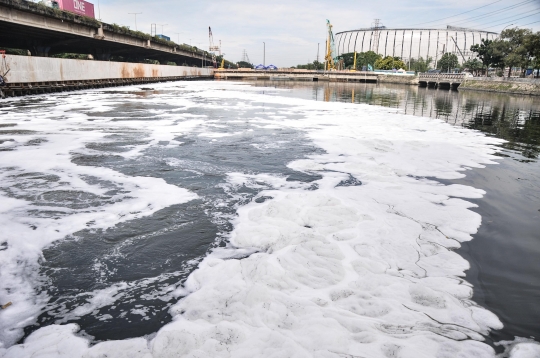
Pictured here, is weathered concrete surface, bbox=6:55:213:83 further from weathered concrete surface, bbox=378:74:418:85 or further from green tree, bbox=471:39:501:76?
green tree, bbox=471:39:501:76

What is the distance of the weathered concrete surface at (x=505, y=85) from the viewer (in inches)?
1777

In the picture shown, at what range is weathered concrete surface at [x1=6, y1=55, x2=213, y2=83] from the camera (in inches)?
928

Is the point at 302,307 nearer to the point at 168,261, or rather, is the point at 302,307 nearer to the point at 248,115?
the point at 168,261

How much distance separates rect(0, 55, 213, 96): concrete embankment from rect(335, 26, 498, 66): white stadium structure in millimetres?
158632

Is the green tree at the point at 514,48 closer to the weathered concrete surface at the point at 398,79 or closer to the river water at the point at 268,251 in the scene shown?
the weathered concrete surface at the point at 398,79

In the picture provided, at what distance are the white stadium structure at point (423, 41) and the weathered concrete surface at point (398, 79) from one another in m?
90.4

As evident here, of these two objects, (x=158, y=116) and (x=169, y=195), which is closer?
(x=169, y=195)

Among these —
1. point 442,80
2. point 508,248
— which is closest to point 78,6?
point 508,248

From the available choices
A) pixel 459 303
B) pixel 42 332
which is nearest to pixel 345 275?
pixel 459 303

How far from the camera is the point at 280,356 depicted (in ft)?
9.52

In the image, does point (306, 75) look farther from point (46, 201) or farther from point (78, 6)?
point (46, 201)

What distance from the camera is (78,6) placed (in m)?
43.1

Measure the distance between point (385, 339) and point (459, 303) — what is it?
109 centimetres

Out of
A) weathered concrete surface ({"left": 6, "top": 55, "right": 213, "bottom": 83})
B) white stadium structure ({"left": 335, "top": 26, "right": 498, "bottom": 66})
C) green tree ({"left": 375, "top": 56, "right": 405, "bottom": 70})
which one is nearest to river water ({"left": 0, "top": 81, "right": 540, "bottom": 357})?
weathered concrete surface ({"left": 6, "top": 55, "right": 213, "bottom": 83})
